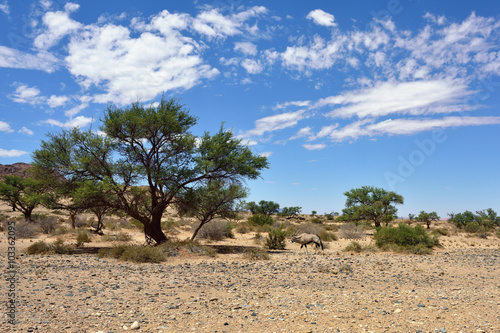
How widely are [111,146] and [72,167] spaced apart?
235cm

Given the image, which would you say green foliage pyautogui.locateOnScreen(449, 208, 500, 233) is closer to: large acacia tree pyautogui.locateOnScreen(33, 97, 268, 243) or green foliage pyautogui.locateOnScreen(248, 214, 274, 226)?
green foliage pyautogui.locateOnScreen(248, 214, 274, 226)

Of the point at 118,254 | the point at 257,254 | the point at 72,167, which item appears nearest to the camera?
the point at 118,254

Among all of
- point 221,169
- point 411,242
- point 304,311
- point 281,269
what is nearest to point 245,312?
point 304,311

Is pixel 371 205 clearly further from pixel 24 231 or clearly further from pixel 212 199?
pixel 24 231

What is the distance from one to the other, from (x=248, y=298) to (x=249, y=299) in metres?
0.09

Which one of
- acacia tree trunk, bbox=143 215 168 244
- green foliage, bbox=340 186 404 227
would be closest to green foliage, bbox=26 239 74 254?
acacia tree trunk, bbox=143 215 168 244

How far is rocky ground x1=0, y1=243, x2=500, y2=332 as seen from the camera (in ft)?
20.1

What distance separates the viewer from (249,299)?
8055 mm

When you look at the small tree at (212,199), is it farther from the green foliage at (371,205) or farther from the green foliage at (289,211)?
the green foliage at (289,211)

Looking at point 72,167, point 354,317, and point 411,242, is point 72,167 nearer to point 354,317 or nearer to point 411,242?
point 354,317

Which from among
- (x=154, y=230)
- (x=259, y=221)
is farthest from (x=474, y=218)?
(x=154, y=230)

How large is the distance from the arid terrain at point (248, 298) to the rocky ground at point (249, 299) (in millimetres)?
22

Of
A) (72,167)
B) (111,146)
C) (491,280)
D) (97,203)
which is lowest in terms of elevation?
(491,280)

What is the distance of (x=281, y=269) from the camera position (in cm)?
1280
